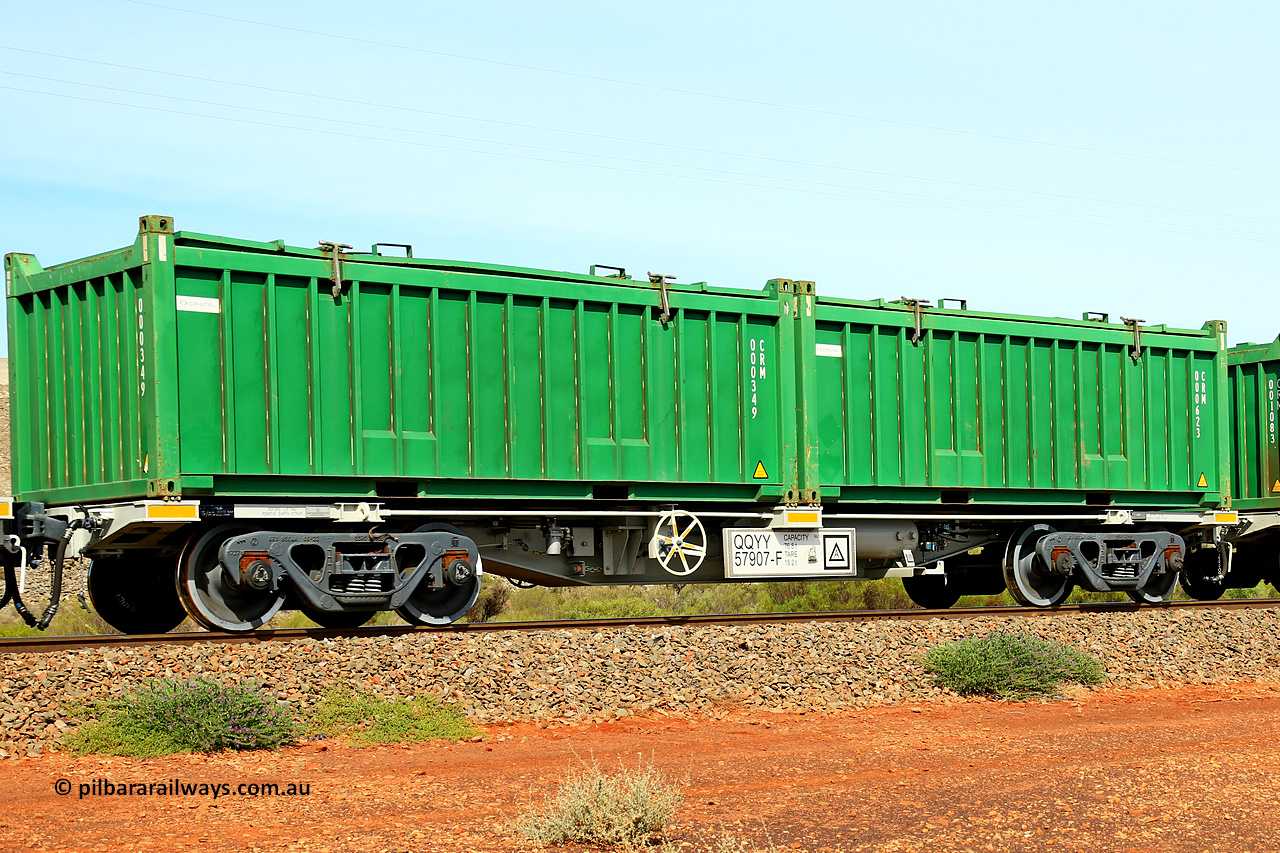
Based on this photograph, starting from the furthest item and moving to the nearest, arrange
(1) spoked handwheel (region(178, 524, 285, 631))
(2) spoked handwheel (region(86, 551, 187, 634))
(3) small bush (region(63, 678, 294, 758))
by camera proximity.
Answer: (2) spoked handwheel (region(86, 551, 187, 634)) → (1) spoked handwheel (region(178, 524, 285, 631)) → (3) small bush (region(63, 678, 294, 758))

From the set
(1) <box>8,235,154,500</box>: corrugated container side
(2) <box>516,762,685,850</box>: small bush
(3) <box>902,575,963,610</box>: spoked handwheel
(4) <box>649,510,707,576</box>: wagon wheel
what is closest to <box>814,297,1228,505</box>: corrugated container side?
(4) <box>649,510,707,576</box>: wagon wheel

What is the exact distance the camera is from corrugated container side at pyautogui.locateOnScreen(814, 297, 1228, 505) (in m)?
14.9

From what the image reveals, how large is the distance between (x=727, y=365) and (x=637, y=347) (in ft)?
3.69

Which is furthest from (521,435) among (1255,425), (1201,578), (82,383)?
(1255,425)

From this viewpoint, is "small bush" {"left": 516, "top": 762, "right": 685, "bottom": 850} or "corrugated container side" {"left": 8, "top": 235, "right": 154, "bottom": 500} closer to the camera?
"small bush" {"left": 516, "top": 762, "right": 685, "bottom": 850}

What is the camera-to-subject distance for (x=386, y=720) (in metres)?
9.28

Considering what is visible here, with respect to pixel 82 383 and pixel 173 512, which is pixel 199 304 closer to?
pixel 82 383

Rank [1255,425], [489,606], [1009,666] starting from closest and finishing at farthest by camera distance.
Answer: [1009,666] < [1255,425] < [489,606]

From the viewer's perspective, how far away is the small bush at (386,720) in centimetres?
912

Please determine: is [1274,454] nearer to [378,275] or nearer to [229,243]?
[378,275]

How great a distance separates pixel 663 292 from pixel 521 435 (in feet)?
7.20

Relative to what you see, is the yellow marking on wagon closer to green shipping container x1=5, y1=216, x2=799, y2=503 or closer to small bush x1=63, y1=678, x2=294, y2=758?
green shipping container x1=5, y1=216, x2=799, y2=503

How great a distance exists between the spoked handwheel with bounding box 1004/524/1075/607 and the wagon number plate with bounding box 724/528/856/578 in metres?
2.37

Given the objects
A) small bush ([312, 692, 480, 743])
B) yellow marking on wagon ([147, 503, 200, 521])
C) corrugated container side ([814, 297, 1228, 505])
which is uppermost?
corrugated container side ([814, 297, 1228, 505])
